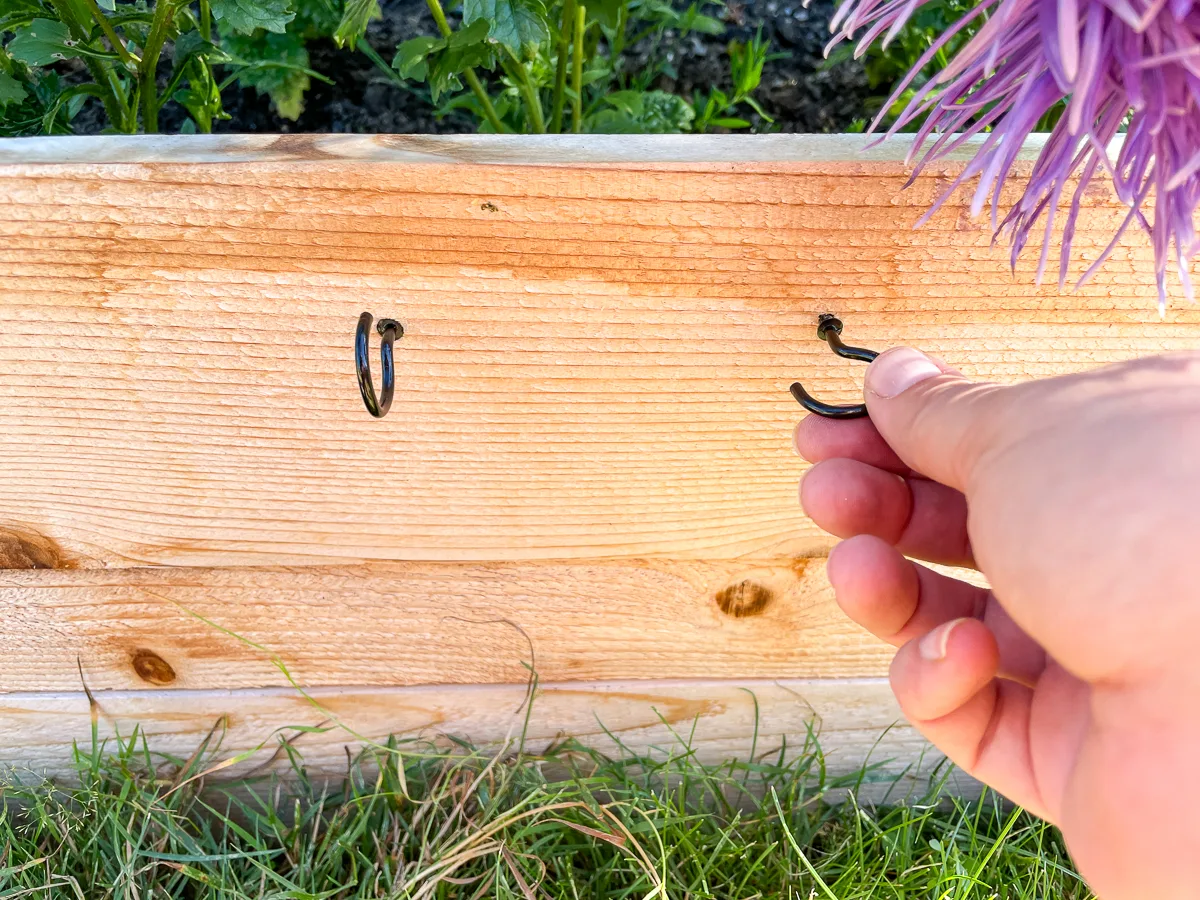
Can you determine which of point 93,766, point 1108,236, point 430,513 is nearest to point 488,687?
point 430,513

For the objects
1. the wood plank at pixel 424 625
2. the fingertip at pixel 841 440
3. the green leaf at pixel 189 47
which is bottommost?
the wood plank at pixel 424 625

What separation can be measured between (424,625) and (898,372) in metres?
0.43

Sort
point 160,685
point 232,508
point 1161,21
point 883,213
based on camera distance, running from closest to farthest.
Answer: point 1161,21 < point 883,213 < point 232,508 < point 160,685

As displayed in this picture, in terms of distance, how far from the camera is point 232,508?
25.1 inches

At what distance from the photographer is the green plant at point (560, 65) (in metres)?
0.52

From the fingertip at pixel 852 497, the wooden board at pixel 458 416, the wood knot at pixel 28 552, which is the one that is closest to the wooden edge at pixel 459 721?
the wooden board at pixel 458 416

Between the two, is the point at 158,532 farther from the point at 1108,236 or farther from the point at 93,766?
the point at 1108,236

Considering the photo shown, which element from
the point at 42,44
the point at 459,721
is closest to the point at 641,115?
the point at 42,44

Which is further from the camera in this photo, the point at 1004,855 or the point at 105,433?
the point at 1004,855

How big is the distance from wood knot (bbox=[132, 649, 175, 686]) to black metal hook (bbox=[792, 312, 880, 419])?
0.55m

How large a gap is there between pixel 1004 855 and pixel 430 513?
574mm

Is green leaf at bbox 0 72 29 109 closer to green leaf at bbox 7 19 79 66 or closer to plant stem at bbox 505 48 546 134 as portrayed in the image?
green leaf at bbox 7 19 79 66

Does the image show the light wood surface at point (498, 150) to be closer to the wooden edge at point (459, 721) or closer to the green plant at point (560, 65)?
the green plant at point (560, 65)

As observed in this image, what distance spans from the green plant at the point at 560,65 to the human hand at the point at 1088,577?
30 cm
